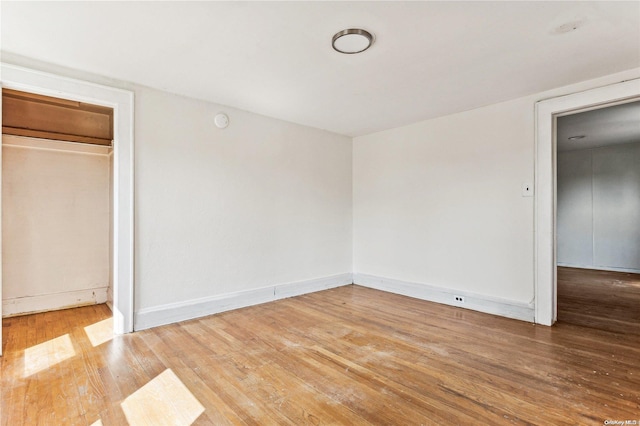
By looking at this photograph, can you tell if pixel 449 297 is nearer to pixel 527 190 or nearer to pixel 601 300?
pixel 527 190

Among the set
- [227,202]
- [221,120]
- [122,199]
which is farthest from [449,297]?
[122,199]

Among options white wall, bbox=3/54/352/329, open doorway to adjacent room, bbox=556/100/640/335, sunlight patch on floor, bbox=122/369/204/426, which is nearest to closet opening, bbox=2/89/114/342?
white wall, bbox=3/54/352/329

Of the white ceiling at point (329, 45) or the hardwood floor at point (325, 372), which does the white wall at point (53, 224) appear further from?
the white ceiling at point (329, 45)

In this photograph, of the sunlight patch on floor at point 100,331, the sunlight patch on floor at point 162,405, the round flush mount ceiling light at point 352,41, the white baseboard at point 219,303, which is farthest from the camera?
the white baseboard at point 219,303

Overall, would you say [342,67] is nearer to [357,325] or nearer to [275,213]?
[275,213]

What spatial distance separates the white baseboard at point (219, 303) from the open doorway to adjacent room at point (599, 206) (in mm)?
3650

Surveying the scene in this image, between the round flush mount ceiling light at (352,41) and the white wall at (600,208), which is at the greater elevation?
the round flush mount ceiling light at (352,41)

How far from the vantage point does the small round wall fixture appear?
3773 mm

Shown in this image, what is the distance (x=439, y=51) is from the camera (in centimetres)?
255

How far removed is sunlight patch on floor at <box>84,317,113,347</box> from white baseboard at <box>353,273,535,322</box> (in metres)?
3.52

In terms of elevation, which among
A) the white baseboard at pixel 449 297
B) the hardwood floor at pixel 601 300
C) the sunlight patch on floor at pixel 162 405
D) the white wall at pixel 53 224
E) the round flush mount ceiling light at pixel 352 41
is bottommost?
the hardwood floor at pixel 601 300

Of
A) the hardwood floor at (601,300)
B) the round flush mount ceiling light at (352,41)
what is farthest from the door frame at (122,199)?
the hardwood floor at (601,300)

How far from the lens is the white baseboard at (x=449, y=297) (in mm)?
3555

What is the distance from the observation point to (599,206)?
274 inches
